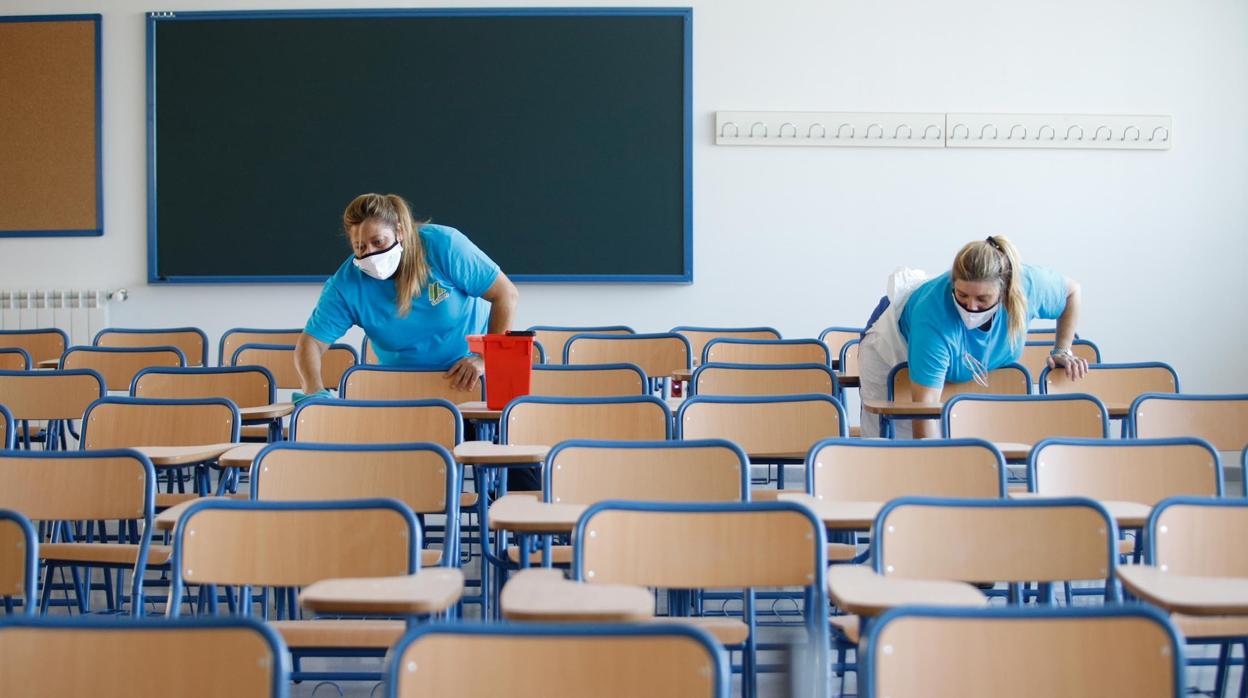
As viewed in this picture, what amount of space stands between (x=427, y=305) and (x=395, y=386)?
384mm

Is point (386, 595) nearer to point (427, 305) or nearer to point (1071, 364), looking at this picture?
point (427, 305)

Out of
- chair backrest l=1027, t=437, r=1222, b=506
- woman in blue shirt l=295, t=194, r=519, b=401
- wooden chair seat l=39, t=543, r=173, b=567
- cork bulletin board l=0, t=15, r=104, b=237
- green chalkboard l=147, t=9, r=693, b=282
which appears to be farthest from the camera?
cork bulletin board l=0, t=15, r=104, b=237

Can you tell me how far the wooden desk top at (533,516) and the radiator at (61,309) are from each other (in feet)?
17.8

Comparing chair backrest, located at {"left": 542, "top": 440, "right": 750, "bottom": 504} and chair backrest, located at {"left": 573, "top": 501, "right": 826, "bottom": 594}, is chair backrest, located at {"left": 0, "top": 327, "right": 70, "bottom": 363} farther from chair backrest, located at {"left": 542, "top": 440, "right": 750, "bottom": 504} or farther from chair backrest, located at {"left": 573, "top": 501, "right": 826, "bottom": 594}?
chair backrest, located at {"left": 573, "top": 501, "right": 826, "bottom": 594}

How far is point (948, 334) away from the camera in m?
3.98

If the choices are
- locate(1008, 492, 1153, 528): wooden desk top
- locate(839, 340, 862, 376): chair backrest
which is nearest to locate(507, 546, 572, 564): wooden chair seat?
locate(1008, 492, 1153, 528): wooden desk top

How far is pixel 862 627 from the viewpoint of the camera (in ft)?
7.01

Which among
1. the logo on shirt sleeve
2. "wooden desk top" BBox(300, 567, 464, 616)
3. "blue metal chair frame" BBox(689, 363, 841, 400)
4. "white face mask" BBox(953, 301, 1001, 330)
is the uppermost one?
the logo on shirt sleeve

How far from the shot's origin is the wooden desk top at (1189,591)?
6.05ft

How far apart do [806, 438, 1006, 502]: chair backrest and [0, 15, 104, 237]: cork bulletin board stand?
5.83m

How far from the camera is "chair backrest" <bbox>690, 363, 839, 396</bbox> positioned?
14.5 ft

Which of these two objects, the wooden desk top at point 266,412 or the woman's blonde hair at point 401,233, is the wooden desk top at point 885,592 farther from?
the woman's blonde hair at point 401,233

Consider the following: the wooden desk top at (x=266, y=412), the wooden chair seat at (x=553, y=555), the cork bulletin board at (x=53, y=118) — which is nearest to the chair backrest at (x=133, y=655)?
the wooden chair seat at (x=553, y=555)

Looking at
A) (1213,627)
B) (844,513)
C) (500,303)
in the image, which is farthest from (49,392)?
(1213,627)
